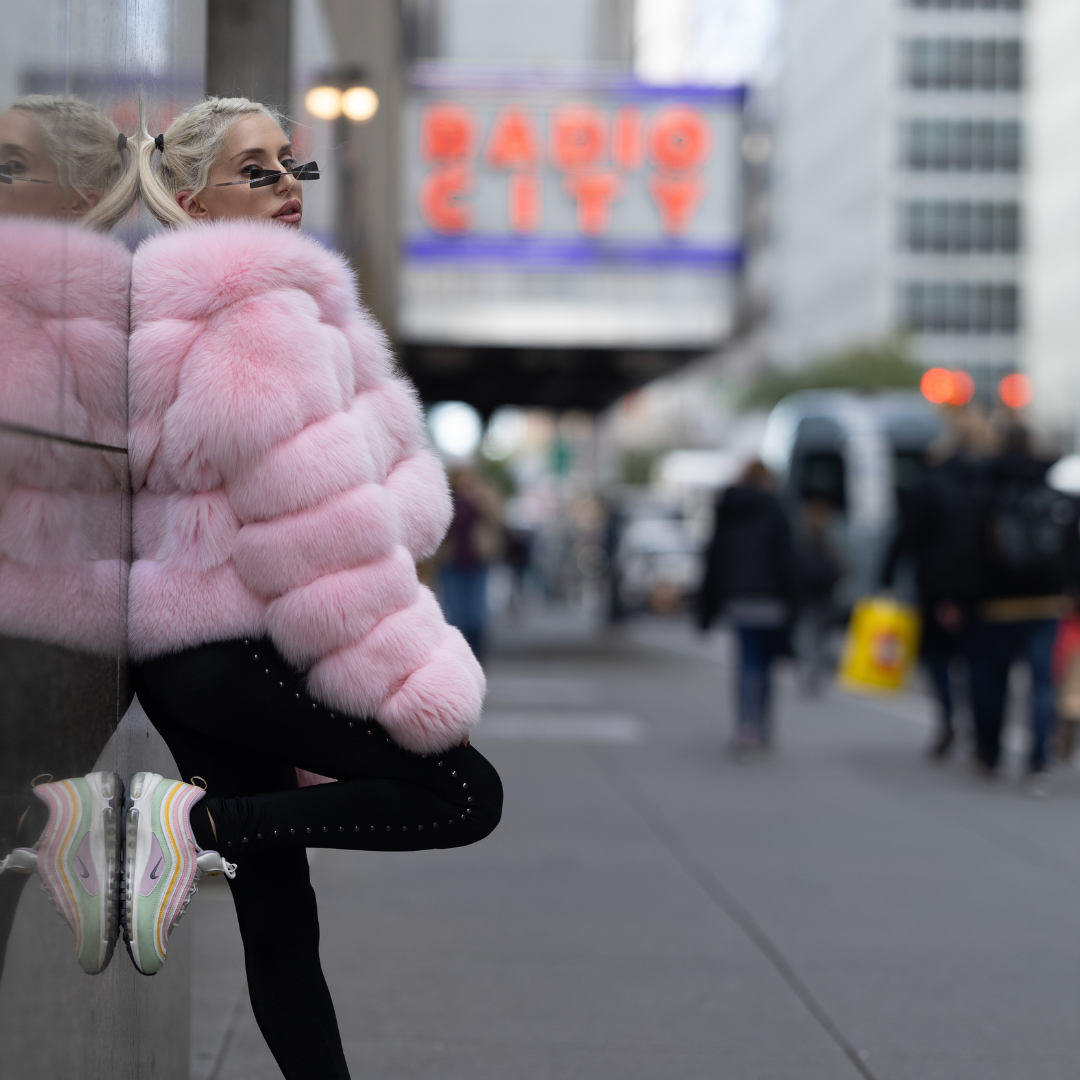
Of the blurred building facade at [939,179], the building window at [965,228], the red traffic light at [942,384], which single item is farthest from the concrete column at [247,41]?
the building window at [965,228]

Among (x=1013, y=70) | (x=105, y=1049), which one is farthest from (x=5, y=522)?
(x=1013, y=70)

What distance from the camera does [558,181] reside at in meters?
14.6

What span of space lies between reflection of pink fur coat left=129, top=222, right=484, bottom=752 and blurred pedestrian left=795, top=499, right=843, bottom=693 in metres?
11.8

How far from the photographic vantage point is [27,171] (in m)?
2.12

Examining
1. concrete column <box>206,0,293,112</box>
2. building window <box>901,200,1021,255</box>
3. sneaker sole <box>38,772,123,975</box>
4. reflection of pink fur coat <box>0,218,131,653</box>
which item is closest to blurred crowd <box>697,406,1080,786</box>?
concrete column <box>206,0,293,112</box>

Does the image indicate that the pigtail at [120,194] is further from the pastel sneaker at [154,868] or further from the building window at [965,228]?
the building window at [965,228]

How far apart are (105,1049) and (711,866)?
3.89 meters

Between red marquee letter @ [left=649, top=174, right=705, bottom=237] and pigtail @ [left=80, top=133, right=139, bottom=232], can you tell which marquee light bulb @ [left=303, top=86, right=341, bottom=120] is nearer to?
pigtail @ [left=80, top=133, right=139, bottom=232]

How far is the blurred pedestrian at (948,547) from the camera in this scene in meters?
8.59

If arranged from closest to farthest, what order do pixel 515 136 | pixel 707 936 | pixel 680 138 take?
pixel 707 936, pixel 680 138, pixel 515 136

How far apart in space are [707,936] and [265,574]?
10.1ft

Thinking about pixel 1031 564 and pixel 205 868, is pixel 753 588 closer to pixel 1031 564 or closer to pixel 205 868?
pixel 1031 564

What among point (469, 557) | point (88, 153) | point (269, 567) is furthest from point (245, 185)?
point (469, 557)

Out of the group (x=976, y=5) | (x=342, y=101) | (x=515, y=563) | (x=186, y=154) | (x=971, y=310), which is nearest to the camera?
(x=186, y=154)
